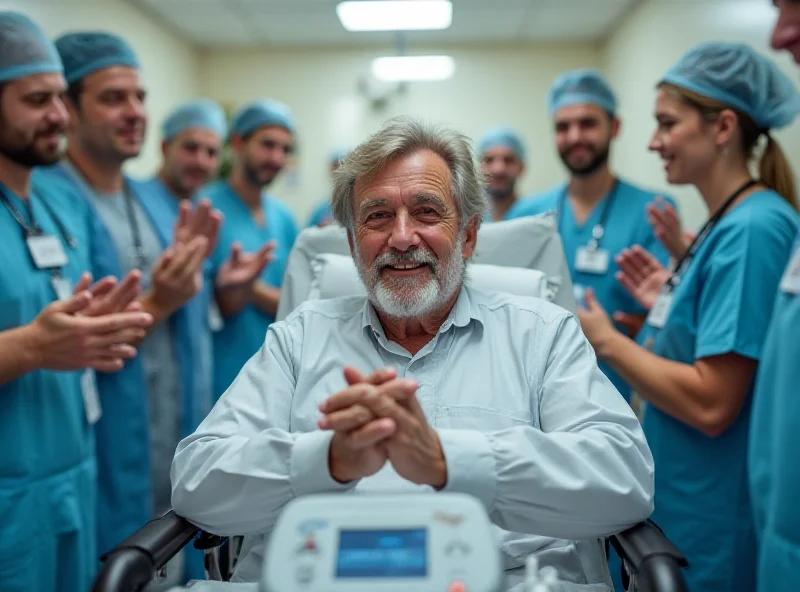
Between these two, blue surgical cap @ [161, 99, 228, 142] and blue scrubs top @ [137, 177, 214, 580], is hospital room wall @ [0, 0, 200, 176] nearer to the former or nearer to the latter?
blue surgical cap @ [161, 99, 228, 142]

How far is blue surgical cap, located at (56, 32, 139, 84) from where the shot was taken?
8.02ft

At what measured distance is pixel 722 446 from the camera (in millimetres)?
1811

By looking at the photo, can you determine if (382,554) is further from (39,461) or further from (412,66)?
(412,66)

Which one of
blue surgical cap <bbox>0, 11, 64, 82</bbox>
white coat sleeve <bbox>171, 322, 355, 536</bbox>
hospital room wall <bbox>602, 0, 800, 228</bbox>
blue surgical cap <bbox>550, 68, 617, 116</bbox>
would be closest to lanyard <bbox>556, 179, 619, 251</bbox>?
blue surgical cap <bbox>550, 68, 617, 116</bbox>

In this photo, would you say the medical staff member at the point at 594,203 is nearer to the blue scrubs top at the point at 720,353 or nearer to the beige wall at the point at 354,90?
the blue scrubs top at the point at 720,353

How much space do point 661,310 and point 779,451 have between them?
0.66 metres

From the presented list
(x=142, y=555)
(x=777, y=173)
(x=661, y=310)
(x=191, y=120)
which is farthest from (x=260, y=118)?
(x=142, y=555)

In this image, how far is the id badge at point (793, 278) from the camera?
1446 millimetres

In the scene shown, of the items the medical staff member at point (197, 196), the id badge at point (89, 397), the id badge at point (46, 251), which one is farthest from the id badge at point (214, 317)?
→ the id badge at point (46, 251)

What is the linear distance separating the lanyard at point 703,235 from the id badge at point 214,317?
1.84 metres

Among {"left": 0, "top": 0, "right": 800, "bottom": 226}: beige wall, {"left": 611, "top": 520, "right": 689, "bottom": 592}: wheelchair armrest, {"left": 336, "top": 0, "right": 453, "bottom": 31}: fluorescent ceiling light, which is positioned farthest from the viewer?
{"left": 0, "top": 0, "right": 800, "bottom": 226}: beige wall

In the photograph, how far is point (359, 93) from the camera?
6625mm

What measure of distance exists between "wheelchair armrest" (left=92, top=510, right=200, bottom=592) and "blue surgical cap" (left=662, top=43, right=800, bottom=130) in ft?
5.81

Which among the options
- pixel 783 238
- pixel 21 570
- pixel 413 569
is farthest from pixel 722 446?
pixel 21 570
